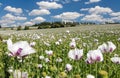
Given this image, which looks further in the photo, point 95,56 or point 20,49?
point 95,56

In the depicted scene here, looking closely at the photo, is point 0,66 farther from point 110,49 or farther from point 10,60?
point 110,49

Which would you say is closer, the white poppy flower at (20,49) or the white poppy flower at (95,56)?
the white poppy flower at (20,49)

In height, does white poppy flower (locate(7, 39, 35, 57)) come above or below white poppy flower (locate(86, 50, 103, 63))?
above

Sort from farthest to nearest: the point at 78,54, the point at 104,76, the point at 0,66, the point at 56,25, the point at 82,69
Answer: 1. the point at 56,25
2. the point at 82,69
3. the point at 0,66
4. the point at 78,54
5. the point at 104,76

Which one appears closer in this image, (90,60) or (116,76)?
(90,60)

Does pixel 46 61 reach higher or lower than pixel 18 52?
lower

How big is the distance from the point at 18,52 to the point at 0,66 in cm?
218

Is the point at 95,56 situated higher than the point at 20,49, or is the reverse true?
the point at 20,49

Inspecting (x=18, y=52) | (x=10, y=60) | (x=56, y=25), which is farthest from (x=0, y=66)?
(x=56, y=25)

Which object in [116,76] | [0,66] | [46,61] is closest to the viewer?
[116,76]

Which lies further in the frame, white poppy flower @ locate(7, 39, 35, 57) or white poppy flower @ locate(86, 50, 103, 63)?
white poppy flower @ locate(86, 50, 103, 63)

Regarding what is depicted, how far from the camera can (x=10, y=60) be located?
19.2ft

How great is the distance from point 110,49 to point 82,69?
5.67 feet

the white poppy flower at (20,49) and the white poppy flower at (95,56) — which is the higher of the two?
the white poppy flower at (20,49)
